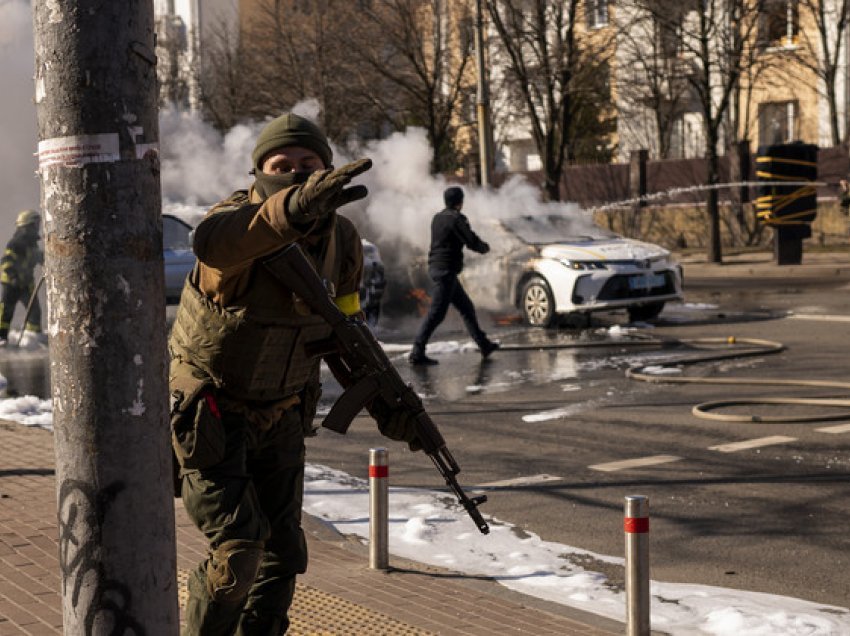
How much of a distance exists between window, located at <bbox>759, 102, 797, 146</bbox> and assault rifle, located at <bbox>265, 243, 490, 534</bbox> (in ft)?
143

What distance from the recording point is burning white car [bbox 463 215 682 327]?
1761 centimetres

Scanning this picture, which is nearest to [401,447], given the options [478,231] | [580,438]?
[580,438]

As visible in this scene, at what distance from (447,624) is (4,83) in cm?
1965

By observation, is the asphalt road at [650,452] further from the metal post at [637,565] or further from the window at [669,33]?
the window at [669,33]

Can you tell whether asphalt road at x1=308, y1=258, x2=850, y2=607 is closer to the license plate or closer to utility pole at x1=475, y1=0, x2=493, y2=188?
the license plate

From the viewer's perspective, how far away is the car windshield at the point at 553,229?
62.0 ft

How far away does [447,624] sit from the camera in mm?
5664

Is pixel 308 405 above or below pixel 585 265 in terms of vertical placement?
below

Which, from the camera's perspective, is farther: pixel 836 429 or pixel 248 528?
pixel 836 429

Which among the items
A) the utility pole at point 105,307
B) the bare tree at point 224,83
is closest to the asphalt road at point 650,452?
the utility pole at point 105,307

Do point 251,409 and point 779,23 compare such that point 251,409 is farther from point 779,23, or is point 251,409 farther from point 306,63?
point 779,23

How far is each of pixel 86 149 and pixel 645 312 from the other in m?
15.9

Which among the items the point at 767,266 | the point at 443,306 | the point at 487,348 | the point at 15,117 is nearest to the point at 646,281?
the point at 487,348

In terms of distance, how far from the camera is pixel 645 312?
A: 60.6ft
